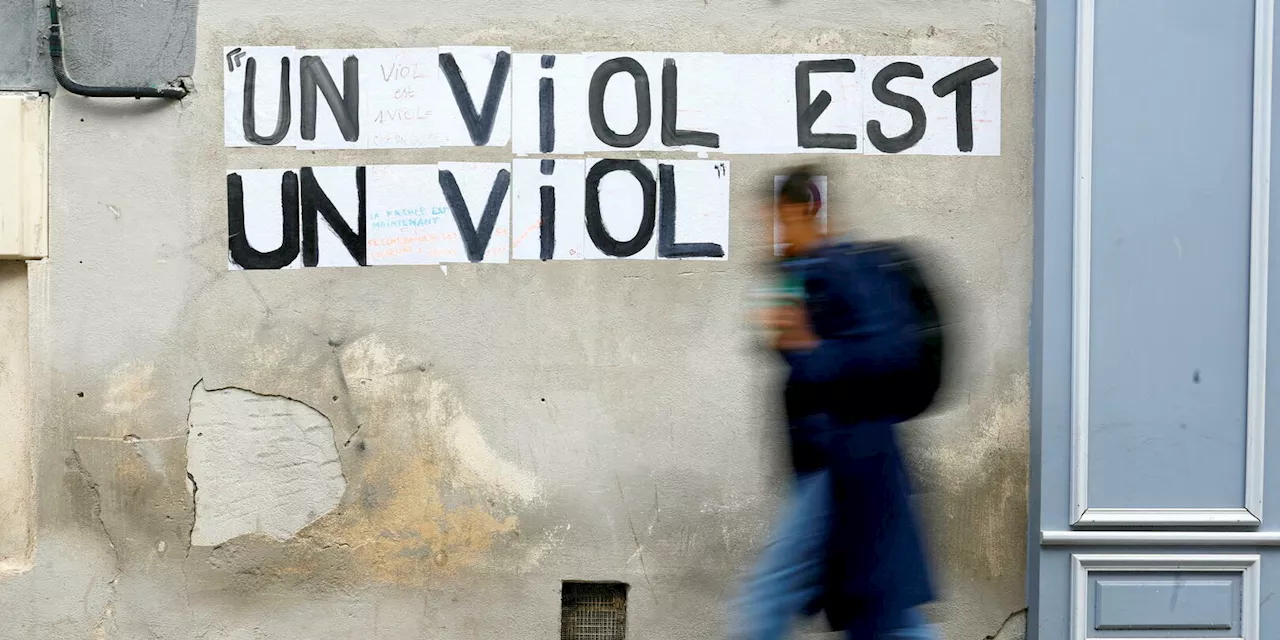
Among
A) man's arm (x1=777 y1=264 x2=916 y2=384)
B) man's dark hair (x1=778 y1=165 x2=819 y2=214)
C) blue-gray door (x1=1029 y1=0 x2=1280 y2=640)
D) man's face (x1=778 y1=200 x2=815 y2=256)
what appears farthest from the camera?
blue-gray door (x1=1029 y1=0 x2=1280 y2=640)

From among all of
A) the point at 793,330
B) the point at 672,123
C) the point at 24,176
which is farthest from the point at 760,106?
the point at 24,176

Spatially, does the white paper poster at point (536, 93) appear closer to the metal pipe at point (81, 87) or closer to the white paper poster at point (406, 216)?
the white paper poster at point (406, 216)

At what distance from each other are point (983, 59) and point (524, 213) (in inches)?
71.3

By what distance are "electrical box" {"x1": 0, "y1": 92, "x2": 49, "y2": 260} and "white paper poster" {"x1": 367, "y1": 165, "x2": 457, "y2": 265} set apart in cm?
121

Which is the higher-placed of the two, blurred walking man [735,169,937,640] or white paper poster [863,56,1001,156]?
white paper poster [863,56,1001,156]

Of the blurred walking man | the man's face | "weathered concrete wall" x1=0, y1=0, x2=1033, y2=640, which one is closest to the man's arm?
the blurred walking man

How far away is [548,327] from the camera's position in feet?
14.1

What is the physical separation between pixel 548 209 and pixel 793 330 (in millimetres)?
1268

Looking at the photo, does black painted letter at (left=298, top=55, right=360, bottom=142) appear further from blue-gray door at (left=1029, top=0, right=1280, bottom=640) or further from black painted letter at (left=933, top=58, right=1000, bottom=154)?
blue-gray door at (left=1029, top=0, right=1280, bottom=640)

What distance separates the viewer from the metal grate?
171 inches

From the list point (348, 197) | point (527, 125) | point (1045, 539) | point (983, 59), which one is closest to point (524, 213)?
point (527, 125)

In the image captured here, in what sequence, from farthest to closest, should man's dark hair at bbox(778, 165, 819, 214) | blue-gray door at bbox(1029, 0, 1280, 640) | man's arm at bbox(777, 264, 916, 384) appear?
blue-gray door at bbox(1029, 0, 1280, 640) → man's dark hair at bbox(778, 165, 819, 214) → man's arm at bbox(777, 264, 916, 384)

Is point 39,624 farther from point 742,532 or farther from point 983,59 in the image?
point 983,59

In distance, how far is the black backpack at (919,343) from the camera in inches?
132
